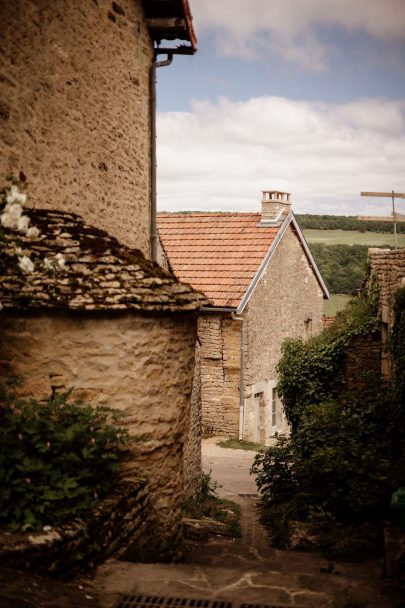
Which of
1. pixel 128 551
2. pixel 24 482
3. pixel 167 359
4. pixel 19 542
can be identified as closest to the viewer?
pixel 19 542

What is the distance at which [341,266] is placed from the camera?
35.0 metres

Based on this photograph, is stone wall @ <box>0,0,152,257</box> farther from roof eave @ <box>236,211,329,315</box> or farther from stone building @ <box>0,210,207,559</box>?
roof eave @ <box>236,211,329,315</box>

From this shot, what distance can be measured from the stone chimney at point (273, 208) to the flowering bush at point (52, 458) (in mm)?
15798

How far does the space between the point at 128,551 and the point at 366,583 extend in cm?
196

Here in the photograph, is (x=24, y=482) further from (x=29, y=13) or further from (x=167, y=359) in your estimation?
(x=29, y=13)

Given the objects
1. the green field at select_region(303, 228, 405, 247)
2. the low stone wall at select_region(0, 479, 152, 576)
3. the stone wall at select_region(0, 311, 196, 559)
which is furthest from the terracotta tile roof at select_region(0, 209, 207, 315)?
the green field at select_region(303, 228, 405, 247)

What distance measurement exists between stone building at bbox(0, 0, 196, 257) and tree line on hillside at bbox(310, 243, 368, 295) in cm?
2452

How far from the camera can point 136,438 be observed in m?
5.55

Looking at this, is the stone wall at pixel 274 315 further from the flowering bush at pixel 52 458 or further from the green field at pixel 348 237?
the green field at pixel 348 237

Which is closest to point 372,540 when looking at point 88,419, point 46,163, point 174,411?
point 174,411

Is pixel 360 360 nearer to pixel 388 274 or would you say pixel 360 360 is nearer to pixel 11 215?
pixel 388 274

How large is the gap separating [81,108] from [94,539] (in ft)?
16.1

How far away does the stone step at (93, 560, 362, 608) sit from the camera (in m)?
4.39

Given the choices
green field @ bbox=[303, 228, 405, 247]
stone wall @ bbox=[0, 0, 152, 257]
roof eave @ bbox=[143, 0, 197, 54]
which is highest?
green field @ bbox=[303, 228, 405, 247]
